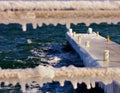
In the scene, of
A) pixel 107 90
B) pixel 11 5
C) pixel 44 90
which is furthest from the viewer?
pixel 44 90

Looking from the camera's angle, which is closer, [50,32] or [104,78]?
[104,78]

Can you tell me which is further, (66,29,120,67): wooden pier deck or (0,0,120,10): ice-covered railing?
(66,29,120,67): wooden pier deck

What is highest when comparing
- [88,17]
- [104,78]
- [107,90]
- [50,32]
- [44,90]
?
[88,17]

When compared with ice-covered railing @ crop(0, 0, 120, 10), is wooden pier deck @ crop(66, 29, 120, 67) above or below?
below

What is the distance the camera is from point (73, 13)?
3371 mm

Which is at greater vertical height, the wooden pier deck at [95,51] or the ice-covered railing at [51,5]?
the ice-covered railing at [51,5]

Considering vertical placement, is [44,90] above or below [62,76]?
below

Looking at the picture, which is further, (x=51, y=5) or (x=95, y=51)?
(x=95, y=51)

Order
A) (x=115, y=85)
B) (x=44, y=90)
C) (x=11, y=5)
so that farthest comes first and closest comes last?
(x=44, y=90), (x=115, y=85), (x=11, y=5)

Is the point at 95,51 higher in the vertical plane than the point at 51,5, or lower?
lower

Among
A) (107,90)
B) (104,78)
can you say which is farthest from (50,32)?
(104,78)

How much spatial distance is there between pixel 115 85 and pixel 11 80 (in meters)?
10.9

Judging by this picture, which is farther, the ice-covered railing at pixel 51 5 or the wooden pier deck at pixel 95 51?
the wooden pier deck at pixel 95 51

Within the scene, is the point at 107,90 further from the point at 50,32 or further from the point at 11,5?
the point at 50,32
